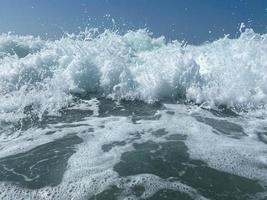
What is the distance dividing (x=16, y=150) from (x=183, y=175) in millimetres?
3436

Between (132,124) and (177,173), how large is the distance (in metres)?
3.27

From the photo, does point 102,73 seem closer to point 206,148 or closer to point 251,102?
point 251,102

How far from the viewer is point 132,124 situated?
32.1 feet

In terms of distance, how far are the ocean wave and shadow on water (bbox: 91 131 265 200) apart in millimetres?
4157

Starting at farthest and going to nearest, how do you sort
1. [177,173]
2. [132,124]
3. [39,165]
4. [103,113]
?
[103,113] < [132,124] < [39,165] < [177,173]

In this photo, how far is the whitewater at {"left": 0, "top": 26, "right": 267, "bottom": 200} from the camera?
626 centimetres

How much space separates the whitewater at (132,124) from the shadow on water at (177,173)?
0.05ft

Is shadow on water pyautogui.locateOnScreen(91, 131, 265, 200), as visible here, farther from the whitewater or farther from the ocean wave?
the ocean wave

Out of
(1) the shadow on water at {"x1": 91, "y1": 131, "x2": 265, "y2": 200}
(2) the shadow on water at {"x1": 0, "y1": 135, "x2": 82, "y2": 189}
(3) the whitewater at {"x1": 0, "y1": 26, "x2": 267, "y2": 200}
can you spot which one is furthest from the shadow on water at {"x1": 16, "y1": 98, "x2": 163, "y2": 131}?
(1) the shadow on water at {"x1": 91, "y1": 131, "x2": 265, "y2": 200}

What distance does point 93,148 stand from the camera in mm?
7969

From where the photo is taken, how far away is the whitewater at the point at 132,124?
6262 mm

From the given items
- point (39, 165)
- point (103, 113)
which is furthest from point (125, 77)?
point (39, 165)

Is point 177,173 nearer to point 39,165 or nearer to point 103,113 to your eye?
point 39,165

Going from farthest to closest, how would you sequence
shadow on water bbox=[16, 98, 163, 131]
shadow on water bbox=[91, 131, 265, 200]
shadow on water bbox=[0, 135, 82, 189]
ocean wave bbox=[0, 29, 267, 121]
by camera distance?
ocean wave bbox=[0, 29, 267, 121] < shadow on water bbox=[16, 98, 163, 131] < shadow on water bbox=[0, 135, 82, 189] < shadow on water bbox=[91, 131, 265, 200]
